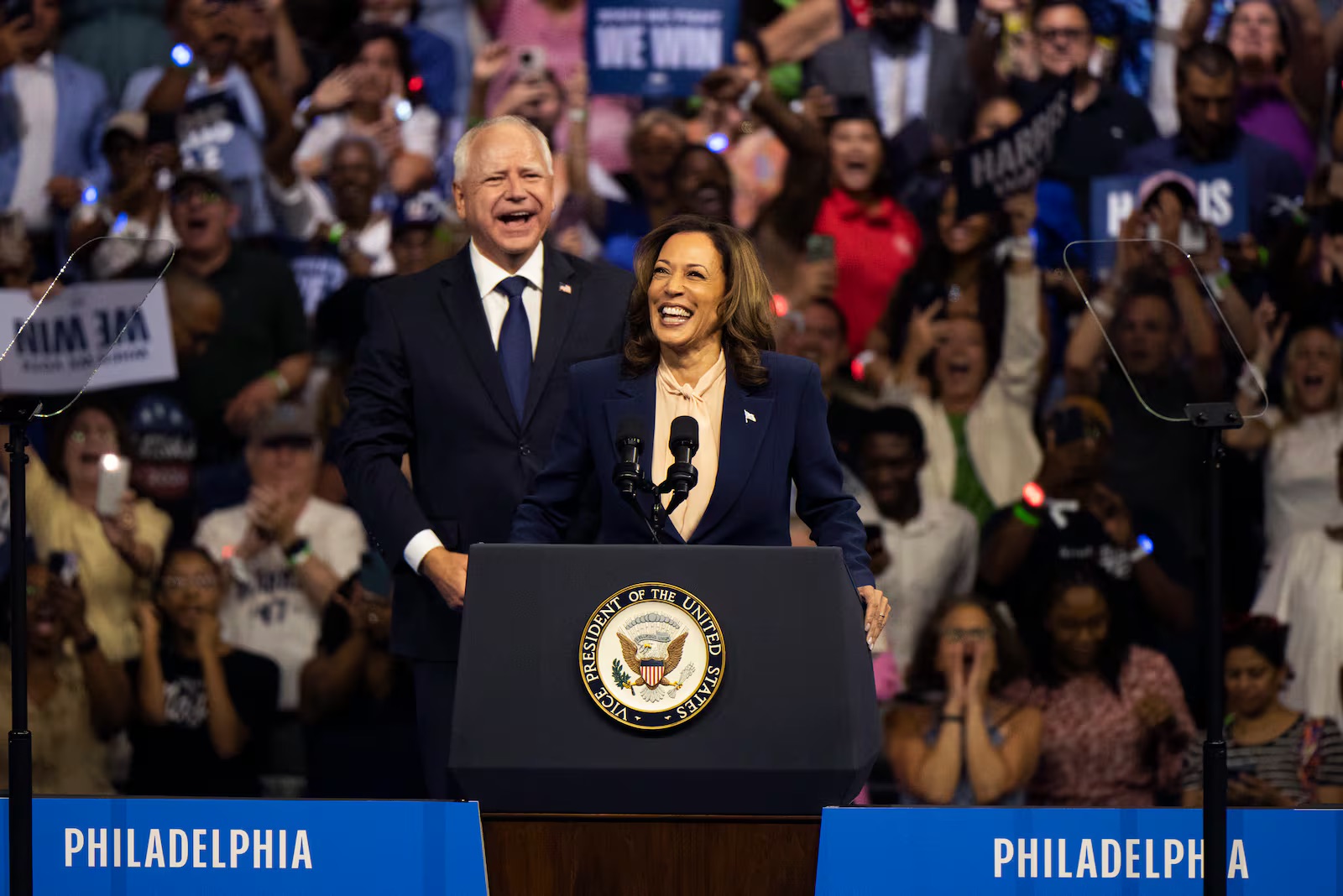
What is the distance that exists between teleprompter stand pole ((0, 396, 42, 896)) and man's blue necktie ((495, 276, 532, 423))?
820mm

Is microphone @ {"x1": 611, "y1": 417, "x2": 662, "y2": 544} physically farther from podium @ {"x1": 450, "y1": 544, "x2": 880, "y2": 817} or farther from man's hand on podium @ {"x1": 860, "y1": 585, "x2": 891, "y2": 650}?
man's hand on podium @ {"x1": 860, "y1": 585, "x2": 891, "y2": 650}

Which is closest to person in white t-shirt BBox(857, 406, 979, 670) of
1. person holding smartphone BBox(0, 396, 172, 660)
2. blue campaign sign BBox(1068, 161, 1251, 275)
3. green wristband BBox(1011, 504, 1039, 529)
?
green wristband BBox(1011, 504, 1039, 529)

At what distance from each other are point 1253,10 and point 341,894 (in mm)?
3589

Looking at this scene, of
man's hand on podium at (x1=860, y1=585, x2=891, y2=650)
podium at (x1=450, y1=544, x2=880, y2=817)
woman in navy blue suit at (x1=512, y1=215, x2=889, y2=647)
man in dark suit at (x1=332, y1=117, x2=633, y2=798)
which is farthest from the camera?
man in dark suit at (x1=332, y1=117, x2=633, y2=798)

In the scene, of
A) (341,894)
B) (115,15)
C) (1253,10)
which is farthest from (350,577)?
(1253,10)

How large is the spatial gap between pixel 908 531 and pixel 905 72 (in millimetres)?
1280

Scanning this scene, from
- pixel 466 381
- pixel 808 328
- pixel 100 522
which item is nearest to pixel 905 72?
pixel 808 328

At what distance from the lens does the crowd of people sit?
4.80 metres

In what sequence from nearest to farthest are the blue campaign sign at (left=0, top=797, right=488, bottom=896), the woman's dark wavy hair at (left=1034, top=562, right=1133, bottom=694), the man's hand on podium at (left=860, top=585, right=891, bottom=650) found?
the man's hand on podium at (left=860, top=585, right=891, bottom=650), the blue campaign sign at (left=0, top=797, right=488, bottom=896), the woman's dark wavy hair at (left=1034, top=562, right=1133, bottom=694)

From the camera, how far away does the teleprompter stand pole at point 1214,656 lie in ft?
8.89

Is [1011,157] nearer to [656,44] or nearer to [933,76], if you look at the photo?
[933,76]

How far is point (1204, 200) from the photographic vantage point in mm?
4879

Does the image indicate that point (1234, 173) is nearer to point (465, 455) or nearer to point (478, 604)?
point (465, 455)

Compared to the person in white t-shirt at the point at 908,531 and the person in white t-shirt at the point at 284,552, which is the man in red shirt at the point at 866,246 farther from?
the person in white t-shirt at the point at 284,552
